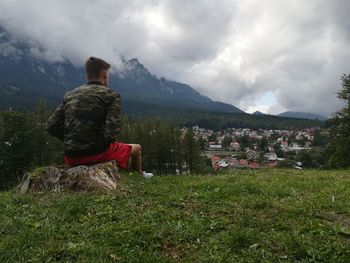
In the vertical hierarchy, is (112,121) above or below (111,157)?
above

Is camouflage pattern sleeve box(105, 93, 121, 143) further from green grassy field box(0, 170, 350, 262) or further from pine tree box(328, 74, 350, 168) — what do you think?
pine tree box(328, 74, 350, 168)

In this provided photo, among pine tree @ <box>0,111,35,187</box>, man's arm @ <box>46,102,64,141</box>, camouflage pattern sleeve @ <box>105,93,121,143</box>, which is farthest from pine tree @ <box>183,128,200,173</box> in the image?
camouflage pattern sleeve @ <box>105,93,121,143</box>

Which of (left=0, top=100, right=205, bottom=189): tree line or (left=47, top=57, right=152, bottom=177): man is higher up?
(left=47, top=57, right=152, bottom=177): man

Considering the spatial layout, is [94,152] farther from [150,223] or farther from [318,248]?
[318,248]

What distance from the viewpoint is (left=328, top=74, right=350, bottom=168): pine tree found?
1560 inches

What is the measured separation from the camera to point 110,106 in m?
9.70

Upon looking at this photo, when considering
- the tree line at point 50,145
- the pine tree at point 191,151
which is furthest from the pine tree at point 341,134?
the pine tree at point 191,151

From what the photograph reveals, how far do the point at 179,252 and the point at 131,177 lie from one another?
575 centimetres

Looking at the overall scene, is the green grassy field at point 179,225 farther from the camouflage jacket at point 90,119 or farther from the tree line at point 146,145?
the tree line at point 146,145

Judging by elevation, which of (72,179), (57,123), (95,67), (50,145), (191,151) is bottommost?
(191,151)

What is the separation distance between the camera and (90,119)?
9547 millimetres

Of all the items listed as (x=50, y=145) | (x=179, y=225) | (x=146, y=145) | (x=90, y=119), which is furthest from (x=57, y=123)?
(x=146, y=145)

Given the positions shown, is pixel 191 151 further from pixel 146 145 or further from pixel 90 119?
pixel 90 119

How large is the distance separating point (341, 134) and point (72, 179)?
3862cm
